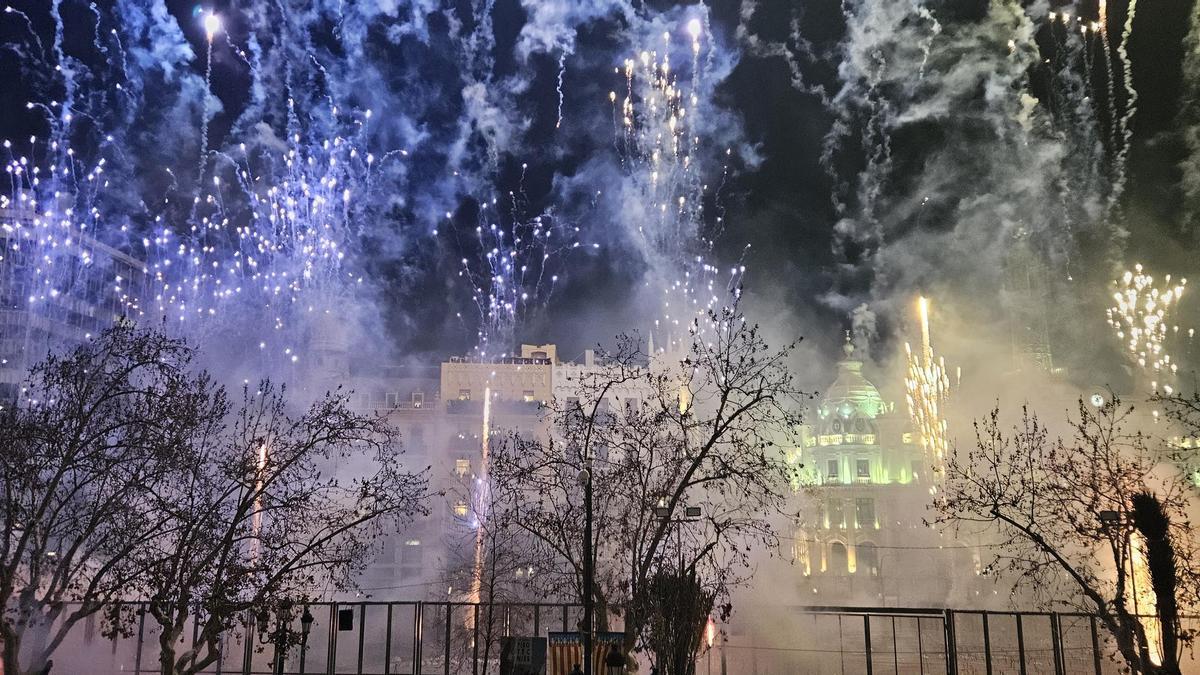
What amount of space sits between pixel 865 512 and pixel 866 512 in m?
0.10

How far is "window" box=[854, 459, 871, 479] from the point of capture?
3647 inches

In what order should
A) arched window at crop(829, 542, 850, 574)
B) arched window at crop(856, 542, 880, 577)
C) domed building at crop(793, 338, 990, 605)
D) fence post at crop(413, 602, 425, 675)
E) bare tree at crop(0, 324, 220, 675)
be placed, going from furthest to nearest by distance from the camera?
1. arched window at crop(829, 542, 850, 574)
2. arched window at crop(856, 542, 880, 577)
3. domed building at crop(793, 338, 990, 605)
4. fence post at crop(413, 602, 425, 675)
5. bare tree at crop(0, 324, 220, 675)

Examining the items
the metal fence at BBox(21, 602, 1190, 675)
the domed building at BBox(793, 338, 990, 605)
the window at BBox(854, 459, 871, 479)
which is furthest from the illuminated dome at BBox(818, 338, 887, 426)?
the metal fence at BBox(21, 602, 1190, 675)

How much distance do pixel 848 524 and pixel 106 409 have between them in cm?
7765

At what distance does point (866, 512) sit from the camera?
3408 inches

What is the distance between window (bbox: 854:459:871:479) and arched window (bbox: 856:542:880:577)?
10441mm

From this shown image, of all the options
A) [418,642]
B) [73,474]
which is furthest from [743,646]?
[73,474]

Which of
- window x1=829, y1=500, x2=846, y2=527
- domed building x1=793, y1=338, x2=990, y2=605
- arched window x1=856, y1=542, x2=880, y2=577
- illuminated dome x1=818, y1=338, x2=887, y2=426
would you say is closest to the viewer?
domed building x1=793, y1=338, x2=990, y2=605

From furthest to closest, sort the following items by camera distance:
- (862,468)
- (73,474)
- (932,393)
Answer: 1. (862,468)
2. (932,393)
3. (73,474)

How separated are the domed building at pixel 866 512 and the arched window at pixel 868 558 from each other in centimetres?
10

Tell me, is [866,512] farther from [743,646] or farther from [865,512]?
[743,646]

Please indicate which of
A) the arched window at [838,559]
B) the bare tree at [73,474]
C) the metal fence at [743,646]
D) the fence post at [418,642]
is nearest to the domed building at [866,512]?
the arched window at [838,559]

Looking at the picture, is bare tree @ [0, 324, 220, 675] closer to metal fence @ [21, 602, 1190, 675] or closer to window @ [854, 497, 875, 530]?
metal fence @ [21, 602, 1190, 675]

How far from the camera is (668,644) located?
52.5 feet
